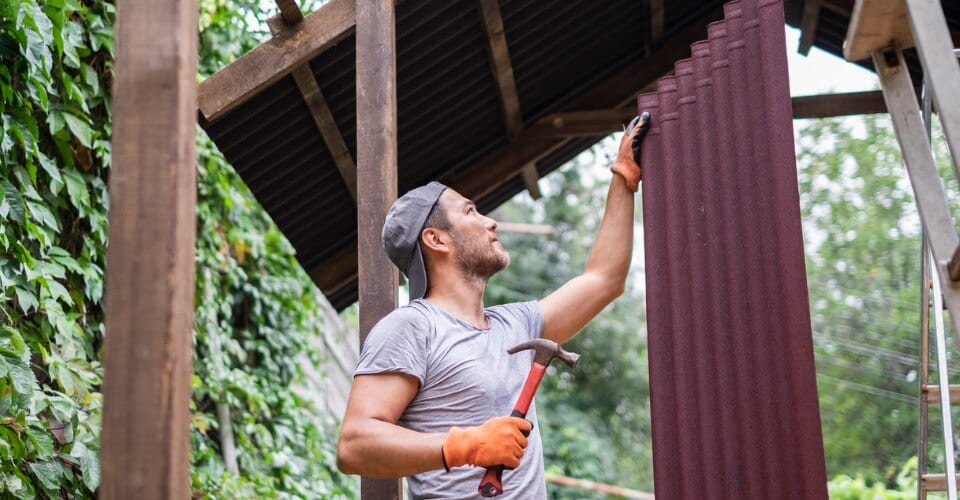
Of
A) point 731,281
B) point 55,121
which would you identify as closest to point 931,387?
point 731,281

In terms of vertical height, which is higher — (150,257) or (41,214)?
(41,214)

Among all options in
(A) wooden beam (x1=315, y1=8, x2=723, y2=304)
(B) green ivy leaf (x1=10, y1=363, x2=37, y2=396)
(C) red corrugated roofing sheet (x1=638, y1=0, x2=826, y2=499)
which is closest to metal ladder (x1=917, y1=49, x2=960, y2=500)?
(C) red corrugated roofing sheet (x1=638, y1=0, x2=826, y2=499)

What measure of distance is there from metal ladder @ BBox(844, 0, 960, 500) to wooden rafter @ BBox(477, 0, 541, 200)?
204 centimetres

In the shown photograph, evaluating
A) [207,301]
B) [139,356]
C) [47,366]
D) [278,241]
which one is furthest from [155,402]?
[278,241]

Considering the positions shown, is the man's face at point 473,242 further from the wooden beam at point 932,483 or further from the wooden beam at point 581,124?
the wooden beam at point 581,124

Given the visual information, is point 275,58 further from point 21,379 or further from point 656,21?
point 656,21

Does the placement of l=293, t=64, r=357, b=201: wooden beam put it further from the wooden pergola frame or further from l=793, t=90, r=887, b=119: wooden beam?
l=793, t=90, r=887, b=119: wooden beam

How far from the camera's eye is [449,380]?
2982 millimetres

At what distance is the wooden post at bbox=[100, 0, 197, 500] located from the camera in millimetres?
1998

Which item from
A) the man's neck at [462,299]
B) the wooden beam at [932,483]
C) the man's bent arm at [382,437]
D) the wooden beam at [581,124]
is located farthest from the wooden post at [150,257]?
the wooden beam at [581,124]

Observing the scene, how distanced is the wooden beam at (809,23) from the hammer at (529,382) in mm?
3862

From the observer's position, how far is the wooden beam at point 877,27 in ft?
9.11

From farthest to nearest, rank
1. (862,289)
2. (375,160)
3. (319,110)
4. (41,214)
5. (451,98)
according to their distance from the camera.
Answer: (862,289) < (451,98) < (319,110) < (41,214) < (375,160)

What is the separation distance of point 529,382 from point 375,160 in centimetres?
130
